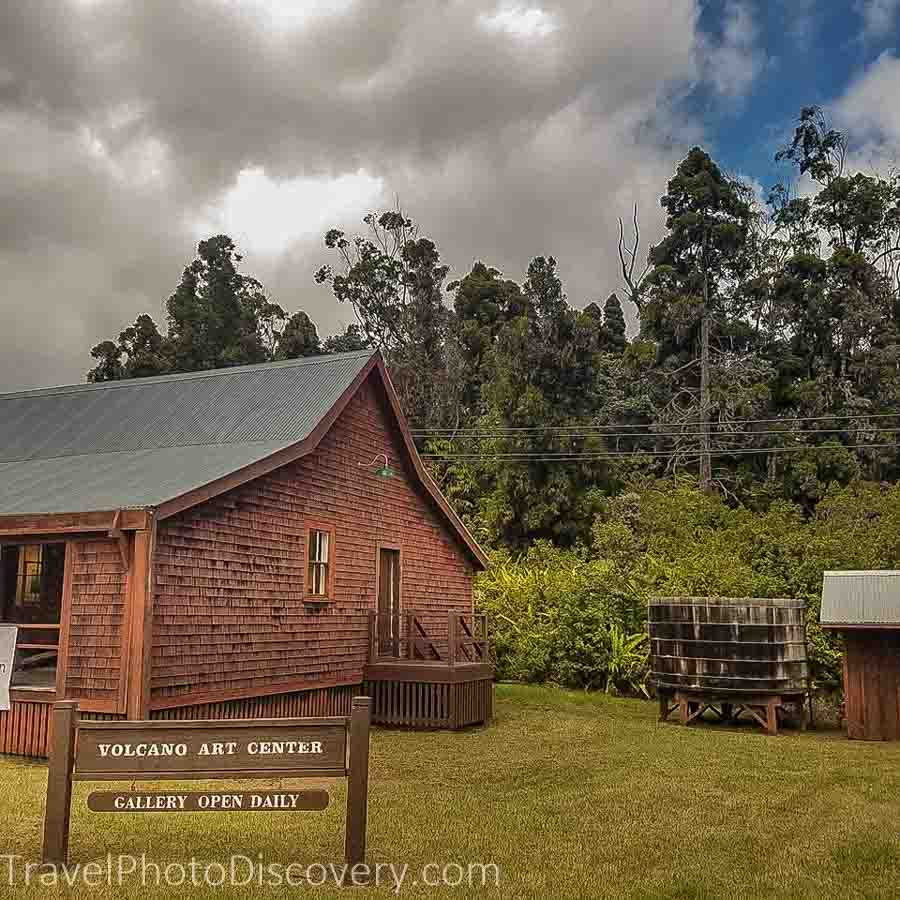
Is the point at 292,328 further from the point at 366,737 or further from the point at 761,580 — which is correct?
the point at 366,737

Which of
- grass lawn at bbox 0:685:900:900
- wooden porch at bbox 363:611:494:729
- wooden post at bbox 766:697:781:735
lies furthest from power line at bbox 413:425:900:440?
grass lawn at bbox 0:685:900:900

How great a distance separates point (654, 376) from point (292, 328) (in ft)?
60.3

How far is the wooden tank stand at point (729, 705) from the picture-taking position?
52.3 feet

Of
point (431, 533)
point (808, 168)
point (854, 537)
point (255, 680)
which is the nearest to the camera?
point (255, 680)

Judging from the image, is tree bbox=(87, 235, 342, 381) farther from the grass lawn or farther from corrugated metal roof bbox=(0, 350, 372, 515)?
the grass lawn

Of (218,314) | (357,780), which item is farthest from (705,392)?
(357,780)

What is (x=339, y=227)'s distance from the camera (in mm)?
53938

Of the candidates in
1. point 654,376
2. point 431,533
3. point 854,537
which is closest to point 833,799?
point 431,533

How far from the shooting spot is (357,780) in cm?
669

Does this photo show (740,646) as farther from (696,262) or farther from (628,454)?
(696,262)

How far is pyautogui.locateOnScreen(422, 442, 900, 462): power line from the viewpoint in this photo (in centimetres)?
3562

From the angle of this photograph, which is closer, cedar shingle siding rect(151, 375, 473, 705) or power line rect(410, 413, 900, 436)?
cedar shingle siding rect(151, 375, 473, 705)

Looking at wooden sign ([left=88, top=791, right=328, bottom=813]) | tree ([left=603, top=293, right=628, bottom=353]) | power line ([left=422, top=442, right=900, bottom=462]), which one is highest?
tree ([left=603, top=293, right=628, bottom=353])

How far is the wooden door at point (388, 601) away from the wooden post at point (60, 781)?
9954 millimetres
